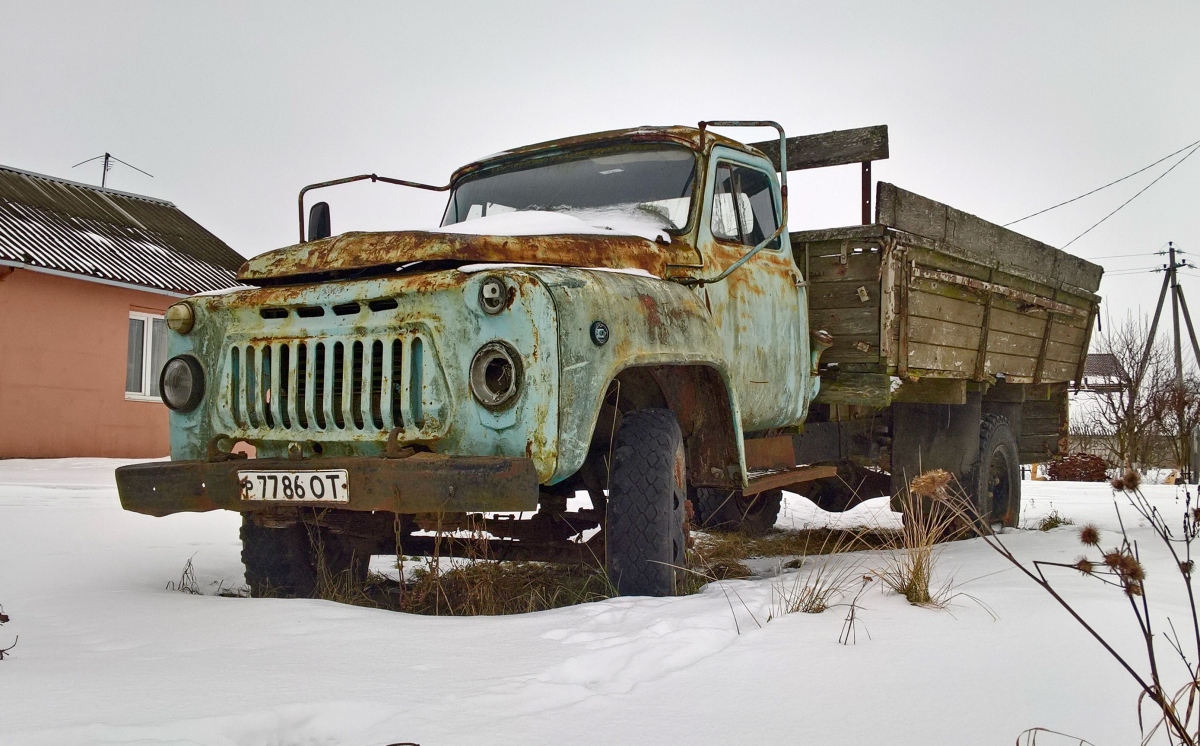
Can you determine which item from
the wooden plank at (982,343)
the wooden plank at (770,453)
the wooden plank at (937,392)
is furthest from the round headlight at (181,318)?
the wooden plank at (982,343)

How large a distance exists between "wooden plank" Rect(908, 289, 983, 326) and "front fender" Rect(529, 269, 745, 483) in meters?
1.83

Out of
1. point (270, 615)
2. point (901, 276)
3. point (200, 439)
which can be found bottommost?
point (270, 615)

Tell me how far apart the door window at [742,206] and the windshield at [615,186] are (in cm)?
22

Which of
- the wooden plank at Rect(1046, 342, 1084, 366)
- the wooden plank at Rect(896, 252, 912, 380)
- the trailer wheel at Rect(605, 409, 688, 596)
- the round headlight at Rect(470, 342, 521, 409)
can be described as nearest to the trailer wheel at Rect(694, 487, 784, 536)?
the wooden plank at Rect(896, 252, 912, 380)

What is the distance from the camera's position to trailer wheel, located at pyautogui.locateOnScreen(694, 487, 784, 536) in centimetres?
694

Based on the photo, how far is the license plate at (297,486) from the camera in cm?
317

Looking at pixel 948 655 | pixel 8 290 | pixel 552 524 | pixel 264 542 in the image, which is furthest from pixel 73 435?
pixel 948 655

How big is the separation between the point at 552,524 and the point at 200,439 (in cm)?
141

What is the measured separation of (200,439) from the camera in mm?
3693

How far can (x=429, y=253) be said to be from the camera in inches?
132

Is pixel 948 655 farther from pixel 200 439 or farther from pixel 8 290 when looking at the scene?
pixel 8 290

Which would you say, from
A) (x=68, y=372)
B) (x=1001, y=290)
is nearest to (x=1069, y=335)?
(x=1001, y=290)

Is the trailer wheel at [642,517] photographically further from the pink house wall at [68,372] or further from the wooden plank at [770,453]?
the pink house wall at [68,372]

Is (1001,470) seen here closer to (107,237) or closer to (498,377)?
(498,377)
